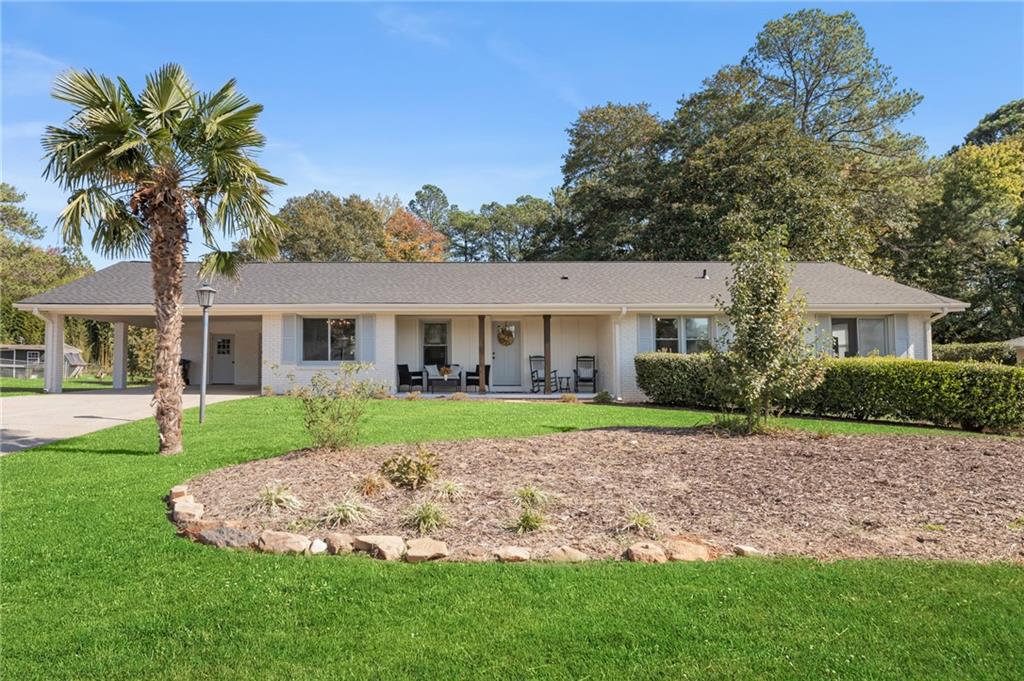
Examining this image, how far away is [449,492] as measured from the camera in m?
5.75

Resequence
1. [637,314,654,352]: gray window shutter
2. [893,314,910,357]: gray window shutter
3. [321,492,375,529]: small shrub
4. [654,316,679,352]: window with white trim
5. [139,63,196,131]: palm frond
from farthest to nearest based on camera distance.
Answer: [893,314,910,357]: gray window shutter, [654,316,679,352]: window with white trim, [637,314,654,352]: gray window shutter, [139,63,196,131]: palm frond, [321,492,375,529]: small shrub

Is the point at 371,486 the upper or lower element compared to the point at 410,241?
lower

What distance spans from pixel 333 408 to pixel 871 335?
53.2 ft

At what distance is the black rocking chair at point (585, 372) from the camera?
1892 cm

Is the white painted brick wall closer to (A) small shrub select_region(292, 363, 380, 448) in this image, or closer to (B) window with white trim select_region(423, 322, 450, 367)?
(B) window with white trim select_region(423, 322, 450, 367)

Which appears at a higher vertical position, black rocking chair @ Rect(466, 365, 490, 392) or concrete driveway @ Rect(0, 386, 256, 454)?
black rocking chair @ Rect(466, 365, 490, 392)

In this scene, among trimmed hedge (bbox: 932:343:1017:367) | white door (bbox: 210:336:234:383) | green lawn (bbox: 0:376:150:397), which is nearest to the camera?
green lawn (bbox: 0:376:150:397)

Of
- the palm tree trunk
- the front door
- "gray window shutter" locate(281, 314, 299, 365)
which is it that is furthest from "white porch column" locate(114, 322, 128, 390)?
the palm tree trunk

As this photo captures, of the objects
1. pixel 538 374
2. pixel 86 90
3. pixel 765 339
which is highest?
pixel 86 90

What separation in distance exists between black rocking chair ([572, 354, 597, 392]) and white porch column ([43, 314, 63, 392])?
49.2 ft

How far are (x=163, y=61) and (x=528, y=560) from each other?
7.90 meters

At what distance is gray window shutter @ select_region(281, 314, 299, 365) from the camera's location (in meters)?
17.8

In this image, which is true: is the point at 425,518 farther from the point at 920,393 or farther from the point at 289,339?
the point at 289,339

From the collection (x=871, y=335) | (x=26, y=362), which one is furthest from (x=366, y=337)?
(x=26, y=362)
